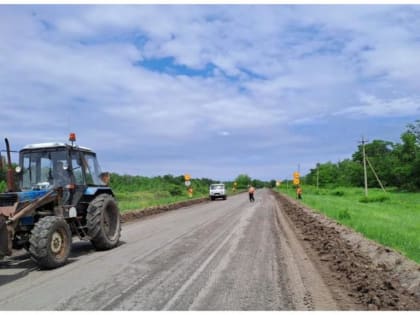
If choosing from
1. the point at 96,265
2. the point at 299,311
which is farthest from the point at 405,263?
the point at 96,265

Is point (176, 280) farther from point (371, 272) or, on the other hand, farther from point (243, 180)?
point (243, 180)

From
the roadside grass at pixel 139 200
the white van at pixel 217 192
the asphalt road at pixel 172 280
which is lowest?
the asphalt road at pixel 172 280

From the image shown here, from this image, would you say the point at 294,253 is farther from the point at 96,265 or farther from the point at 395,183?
the point at 395,183

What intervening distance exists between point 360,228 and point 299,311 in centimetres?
967

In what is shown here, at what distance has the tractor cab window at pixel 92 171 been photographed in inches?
452

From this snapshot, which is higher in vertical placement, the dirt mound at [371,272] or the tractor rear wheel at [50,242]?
the tractor rear wheel at [50,242]

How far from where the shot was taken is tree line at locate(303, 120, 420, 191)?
8315 centimetres

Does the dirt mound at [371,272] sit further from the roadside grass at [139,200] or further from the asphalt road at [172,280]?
the roadside grass at [139,200]

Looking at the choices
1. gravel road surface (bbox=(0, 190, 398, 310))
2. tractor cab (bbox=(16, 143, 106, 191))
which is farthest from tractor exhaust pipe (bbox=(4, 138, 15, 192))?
gravel road surface (bbox=(0, 190, 398, 310))

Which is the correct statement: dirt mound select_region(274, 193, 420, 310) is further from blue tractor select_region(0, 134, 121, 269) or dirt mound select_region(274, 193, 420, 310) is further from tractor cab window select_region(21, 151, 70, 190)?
tractor cab window select_region(21, 151, 70, 190)

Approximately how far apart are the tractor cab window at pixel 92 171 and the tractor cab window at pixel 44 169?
32.1 inches

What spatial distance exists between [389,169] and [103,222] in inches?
3802

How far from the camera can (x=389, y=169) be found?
3826 inches

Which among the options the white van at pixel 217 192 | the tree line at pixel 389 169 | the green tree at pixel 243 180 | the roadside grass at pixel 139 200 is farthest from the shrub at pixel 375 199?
the green tree at pixel 243 180
